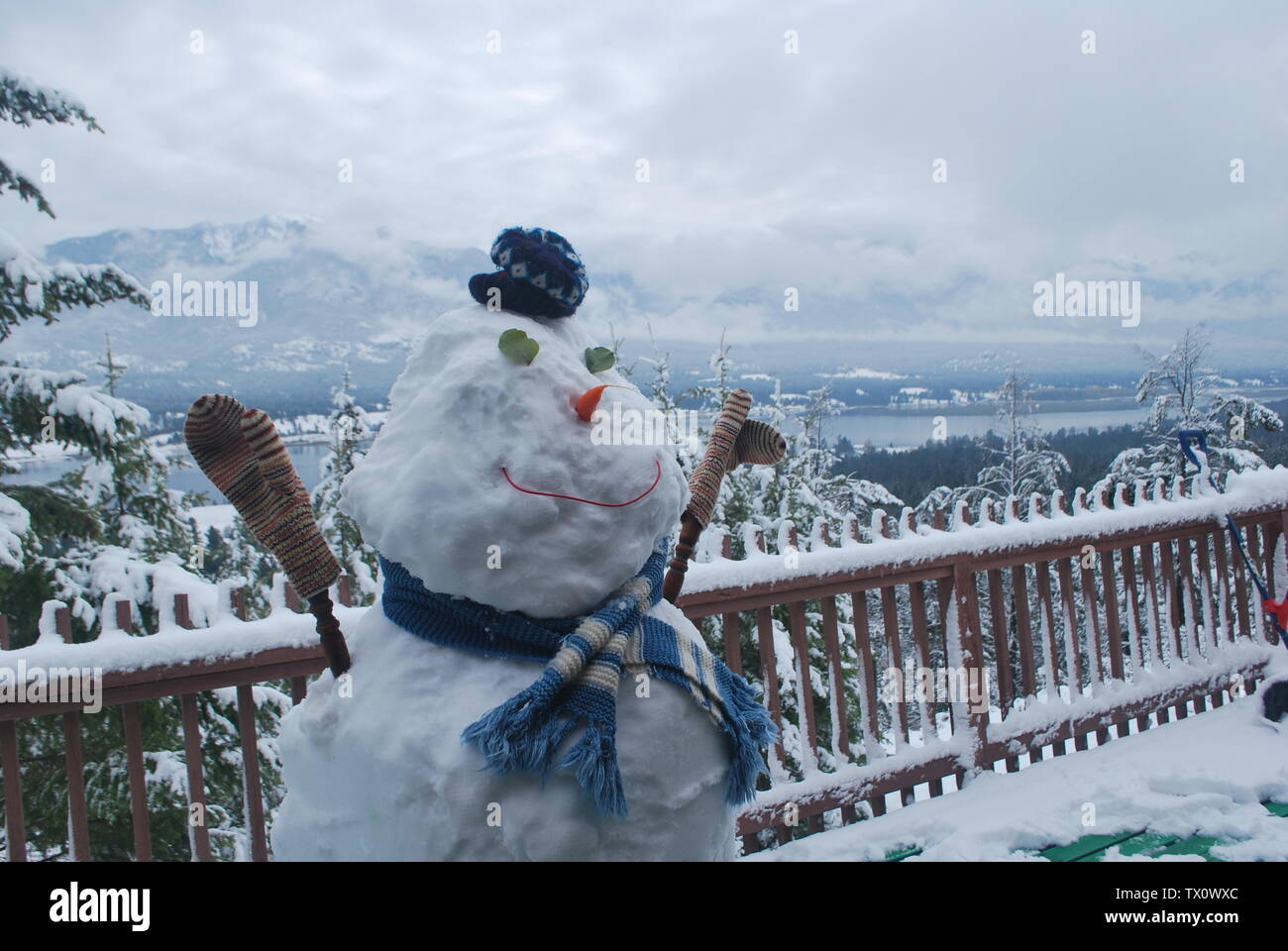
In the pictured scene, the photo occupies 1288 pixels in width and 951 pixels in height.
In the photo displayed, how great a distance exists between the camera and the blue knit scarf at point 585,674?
134 centimetres

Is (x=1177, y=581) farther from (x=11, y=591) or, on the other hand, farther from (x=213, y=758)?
(x=11, y=591)

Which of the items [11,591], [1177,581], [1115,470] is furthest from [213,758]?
[1115,470]

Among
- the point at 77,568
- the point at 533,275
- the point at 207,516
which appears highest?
the point at 533,275

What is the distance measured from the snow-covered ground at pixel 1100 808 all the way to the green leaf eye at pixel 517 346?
2.13m

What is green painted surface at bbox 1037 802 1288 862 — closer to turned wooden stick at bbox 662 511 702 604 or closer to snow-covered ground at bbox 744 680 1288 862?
snow-covered ground at bbox 744 680 1288 862

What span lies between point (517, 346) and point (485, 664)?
595 mm

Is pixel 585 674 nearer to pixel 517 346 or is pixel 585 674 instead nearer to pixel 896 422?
pixel 517 346

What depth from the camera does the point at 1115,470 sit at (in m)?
11.9

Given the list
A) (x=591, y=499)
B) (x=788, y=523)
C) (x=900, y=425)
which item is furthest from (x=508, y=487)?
(x=900, y=425)

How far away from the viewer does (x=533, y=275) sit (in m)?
1.64

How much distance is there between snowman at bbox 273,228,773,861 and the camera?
1351 mm

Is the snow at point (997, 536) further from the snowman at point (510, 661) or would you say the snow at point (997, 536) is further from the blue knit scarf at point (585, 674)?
the snowman at point (510, 661)

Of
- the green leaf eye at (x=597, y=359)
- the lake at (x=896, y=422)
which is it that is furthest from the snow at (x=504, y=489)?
the lake at (x=896, y=422)
